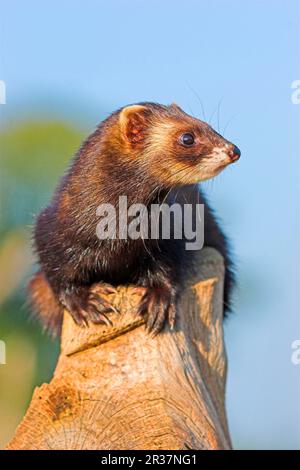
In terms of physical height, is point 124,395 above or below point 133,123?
below

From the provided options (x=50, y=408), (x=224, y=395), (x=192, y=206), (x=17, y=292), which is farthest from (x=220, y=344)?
(x=17, y=292)

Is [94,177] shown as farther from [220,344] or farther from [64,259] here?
[220,344]

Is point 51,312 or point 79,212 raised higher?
point 79,212

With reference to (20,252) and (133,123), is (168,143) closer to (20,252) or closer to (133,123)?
(133,123)

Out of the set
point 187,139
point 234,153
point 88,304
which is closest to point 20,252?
point 88,304

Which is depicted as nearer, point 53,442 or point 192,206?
point 53,442

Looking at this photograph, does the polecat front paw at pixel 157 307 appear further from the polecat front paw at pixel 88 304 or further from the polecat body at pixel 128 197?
the polecat front paw at pixel 88 304
